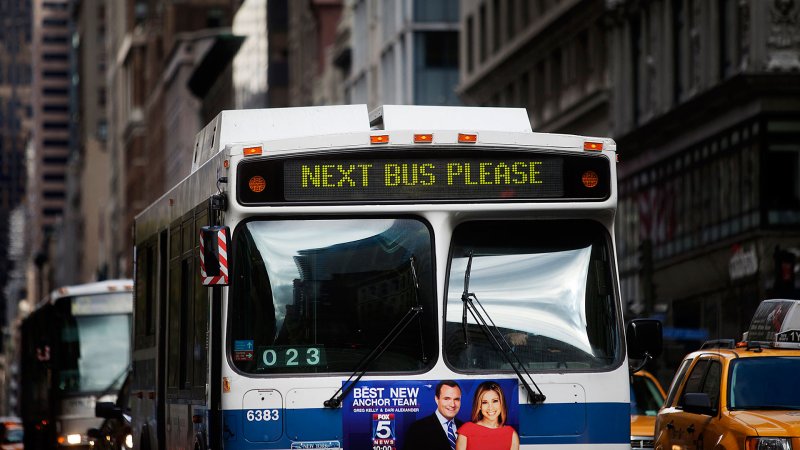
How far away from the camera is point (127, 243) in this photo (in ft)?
468

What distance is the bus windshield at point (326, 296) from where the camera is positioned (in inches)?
436

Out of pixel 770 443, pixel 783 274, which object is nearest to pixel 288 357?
pixel 770 443

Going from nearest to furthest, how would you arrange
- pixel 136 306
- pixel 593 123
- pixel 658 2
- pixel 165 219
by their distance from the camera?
1. pixel 165 219
2. pixel 136 306
3. pixel 658 2
4. pixel 593 123

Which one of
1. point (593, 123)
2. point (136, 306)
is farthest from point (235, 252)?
point (593, 123)

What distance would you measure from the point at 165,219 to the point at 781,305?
195 inches

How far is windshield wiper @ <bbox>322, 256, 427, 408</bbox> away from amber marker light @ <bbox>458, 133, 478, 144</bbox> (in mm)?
908

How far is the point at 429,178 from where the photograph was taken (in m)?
11.4

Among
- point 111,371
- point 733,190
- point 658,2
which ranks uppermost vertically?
point 658,2

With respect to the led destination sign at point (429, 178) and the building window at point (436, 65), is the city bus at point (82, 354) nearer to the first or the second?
the led destination sign at point (429, 178)

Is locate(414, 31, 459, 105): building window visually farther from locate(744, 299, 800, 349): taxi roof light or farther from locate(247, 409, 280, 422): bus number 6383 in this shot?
locate(247, 409, 280, 422): bus number 6383

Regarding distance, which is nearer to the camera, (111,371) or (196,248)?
(196,248)

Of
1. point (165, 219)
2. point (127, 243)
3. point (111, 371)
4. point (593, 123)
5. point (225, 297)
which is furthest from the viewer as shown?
point (127, 243)

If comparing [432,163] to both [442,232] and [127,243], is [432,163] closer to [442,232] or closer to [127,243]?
[442,232]

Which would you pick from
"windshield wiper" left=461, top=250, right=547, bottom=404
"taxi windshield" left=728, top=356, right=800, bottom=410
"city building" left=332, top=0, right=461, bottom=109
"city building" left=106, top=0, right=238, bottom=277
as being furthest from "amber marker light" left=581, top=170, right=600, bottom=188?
"city building" left=106, top=0, right=238, bottom=277
